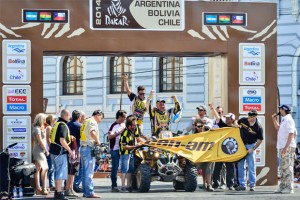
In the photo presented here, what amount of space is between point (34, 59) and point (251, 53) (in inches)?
199

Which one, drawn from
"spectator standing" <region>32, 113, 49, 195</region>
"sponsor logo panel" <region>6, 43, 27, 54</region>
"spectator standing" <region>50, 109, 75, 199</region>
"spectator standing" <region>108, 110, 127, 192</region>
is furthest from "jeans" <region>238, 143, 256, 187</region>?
"sponsor logo panel" <region>6, 43, 27, 54</region>

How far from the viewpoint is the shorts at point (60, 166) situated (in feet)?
72.0

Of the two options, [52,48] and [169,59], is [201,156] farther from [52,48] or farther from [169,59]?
[169,59]

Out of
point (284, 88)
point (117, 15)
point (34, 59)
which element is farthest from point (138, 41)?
point (284, 88)

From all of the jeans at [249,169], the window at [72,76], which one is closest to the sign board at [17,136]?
the jeans at [249,169]

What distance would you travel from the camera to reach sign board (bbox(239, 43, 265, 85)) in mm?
26203

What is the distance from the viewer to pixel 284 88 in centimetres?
4494

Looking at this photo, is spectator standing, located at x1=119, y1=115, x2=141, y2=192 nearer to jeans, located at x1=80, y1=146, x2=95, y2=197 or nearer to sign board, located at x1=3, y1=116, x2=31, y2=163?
jeans, located at x1=80, y1=146, x2=95, y2=197

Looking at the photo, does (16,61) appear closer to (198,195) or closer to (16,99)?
(16,99)

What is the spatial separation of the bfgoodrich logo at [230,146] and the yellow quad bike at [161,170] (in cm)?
111

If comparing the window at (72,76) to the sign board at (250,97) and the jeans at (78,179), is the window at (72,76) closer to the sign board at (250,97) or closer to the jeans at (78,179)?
the sign board at (250,97)

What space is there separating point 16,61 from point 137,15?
293 cm

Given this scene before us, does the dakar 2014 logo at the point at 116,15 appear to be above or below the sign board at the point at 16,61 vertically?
above

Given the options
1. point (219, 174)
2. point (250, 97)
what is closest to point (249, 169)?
point (219, 174)
